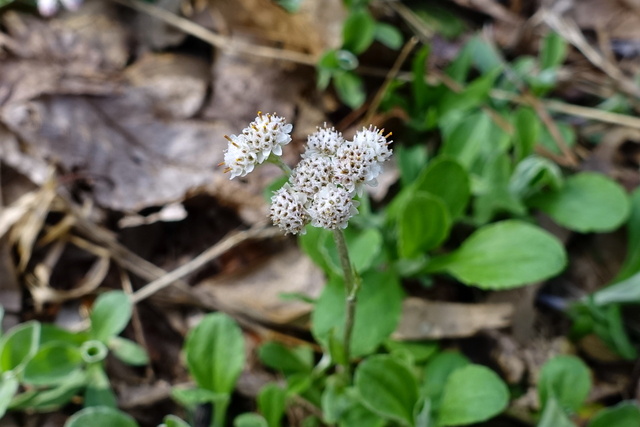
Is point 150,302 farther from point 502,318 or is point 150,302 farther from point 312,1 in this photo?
point 312,1

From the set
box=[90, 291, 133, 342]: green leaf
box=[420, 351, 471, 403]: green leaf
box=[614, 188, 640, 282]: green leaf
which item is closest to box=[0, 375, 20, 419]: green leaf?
box=[90, 291, 133, 342]: green leaf

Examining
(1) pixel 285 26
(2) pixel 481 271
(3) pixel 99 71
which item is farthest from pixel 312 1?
(2) pixel 481 271

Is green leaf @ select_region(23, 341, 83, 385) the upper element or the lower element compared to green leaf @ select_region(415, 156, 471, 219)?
lower

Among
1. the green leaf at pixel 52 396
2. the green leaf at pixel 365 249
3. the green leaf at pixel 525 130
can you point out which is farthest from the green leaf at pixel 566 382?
the green leaf at pixel 52 396

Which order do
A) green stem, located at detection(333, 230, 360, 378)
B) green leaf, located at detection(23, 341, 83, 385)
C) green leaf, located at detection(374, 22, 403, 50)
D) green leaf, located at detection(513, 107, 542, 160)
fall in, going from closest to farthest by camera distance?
green stem, located at detection(333, 230, 360, 378) → green leaf, located at detection(23, 341, 83, 385) → green leaf, located at detection(513, 107, 542, 160) → green leaf, located at detection(374, 22, 403, 50)

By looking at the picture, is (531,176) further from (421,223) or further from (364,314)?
(364,314)

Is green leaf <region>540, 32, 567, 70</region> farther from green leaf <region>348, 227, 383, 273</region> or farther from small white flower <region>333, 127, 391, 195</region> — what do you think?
small white flower <region>333, 127, 391, 195</region>

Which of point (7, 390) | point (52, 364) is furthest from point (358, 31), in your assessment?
point (7, 390)
